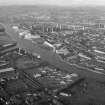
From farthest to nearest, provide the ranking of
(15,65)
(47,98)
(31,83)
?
(15,65) → (31,83) → (47,98)

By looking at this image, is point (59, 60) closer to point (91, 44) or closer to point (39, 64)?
point (39, 64)

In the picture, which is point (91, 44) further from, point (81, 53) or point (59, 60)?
point (59, 60)

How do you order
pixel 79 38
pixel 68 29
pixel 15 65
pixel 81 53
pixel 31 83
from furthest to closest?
pixel 68 29
pixel 79 38
pixel 81 53
pixel 15 65
pixel 31 83

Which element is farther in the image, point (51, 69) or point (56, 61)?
point (56, 61)

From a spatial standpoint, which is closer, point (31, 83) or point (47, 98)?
point (47, 98)

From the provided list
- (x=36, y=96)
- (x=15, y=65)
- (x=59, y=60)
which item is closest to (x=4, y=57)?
(x=15, y=65)

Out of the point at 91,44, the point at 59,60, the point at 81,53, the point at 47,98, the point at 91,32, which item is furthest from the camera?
the point at 91,32

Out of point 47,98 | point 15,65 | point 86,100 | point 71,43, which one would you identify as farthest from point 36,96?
point 71,43

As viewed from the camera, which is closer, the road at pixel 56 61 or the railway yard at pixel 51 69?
the railway yard at pixel 51 69

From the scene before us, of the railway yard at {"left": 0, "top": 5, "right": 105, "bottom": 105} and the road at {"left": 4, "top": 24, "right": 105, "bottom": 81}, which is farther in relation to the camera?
the road at {"left": 4, "top": 24, "right": 105, "bottom": 81}
